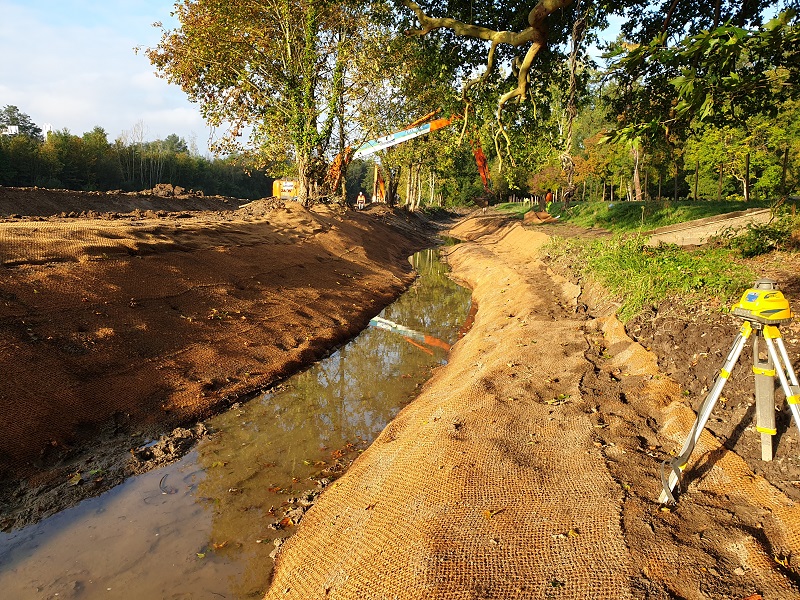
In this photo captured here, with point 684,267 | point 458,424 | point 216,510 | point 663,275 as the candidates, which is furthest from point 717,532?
point 684,267

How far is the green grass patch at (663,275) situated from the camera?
5984 millimetres

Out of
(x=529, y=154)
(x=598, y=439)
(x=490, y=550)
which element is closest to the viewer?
(x=490, y=550)

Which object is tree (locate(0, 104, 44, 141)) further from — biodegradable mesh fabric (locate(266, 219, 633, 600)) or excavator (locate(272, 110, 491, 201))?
biodegradable mesh fabric (locate(266, 219, 633, 600))

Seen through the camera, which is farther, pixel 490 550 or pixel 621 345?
pixel 621 345

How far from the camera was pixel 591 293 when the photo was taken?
9.18 metres

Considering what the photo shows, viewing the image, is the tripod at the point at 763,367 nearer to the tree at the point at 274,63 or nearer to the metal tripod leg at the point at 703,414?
the metal tripod leg at the point at 703,414

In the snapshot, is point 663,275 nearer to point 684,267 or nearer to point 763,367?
point 684,267

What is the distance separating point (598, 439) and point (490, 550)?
1.70 metres

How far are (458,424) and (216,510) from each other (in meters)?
2.42

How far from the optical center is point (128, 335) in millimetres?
7113

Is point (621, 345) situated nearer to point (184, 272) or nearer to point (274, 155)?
point (184, 272)

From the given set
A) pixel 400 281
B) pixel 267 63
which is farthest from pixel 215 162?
Answer: pixel 400 281

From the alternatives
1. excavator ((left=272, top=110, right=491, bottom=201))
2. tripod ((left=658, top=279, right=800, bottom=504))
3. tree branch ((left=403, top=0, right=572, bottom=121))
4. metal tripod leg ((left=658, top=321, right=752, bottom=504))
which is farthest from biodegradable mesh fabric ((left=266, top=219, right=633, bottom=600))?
excavator ((left=272, top=110, right=491, bottom=201))

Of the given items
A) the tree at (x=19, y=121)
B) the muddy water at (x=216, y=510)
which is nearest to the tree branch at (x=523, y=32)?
the muddy water at (x=216, y=510)
